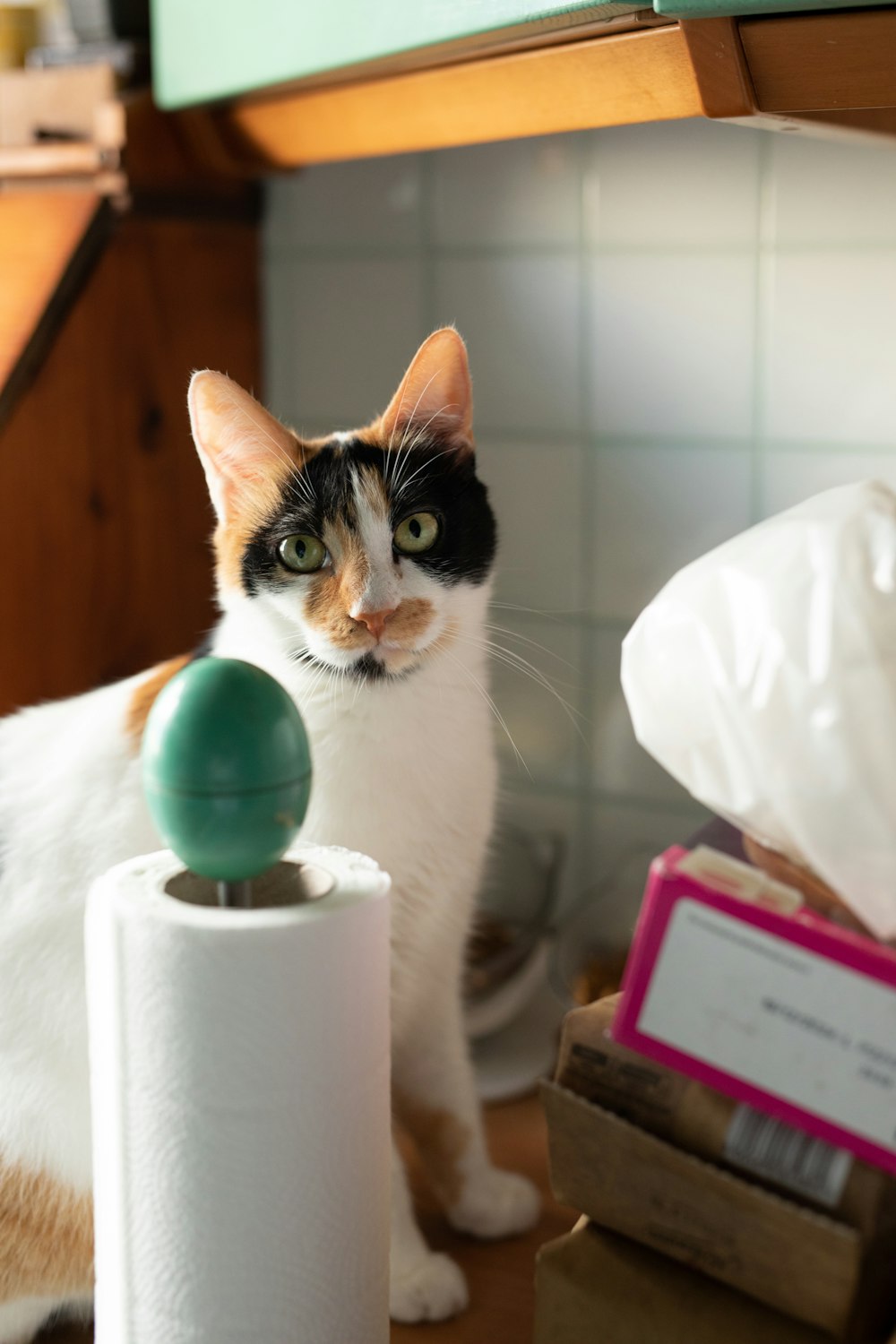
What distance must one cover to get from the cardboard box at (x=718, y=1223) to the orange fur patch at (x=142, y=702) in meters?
0.38

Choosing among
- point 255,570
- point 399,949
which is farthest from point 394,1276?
point 255,570

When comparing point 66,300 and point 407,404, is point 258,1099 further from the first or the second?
point 66,300

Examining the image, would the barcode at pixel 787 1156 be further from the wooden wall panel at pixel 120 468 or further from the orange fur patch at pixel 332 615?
the wooden wall panel at pixel 120 468

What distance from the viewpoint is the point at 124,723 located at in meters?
0.89

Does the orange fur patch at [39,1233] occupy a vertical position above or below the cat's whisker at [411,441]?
below

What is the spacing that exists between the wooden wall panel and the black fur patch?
1.60 feet

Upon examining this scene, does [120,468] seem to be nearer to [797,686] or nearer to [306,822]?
[306,822]

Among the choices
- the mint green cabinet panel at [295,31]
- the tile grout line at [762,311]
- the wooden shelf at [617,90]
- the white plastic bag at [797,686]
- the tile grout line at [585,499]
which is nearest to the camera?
the white plastic bag at [797,686]

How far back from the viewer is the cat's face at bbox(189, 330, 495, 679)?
827 millimetres

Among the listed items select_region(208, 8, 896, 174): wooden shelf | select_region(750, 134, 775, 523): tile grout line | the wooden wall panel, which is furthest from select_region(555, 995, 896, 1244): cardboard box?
the wooden wall panel

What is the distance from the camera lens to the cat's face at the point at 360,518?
83cm

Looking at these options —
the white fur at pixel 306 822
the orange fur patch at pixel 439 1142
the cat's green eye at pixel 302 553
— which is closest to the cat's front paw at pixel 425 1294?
the white fur at pixel 306 822

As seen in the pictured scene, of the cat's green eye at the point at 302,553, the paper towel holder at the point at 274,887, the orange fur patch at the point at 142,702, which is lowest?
the paper towel holder at the point at 274,887

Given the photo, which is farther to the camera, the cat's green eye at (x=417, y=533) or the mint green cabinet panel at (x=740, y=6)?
the cat's green eye at (x=417, y=533)
